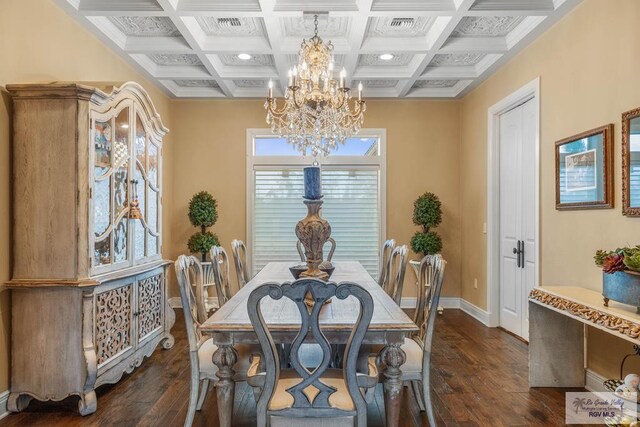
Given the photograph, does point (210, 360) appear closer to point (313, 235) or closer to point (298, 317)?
point (298, 317)

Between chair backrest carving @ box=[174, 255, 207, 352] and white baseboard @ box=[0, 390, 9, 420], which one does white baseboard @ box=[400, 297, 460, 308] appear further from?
white baseboard @ box=[0, 390, 9, 420]

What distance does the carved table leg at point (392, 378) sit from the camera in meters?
1.99

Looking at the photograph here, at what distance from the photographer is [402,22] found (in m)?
3.98

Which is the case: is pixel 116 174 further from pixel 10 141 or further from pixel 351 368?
pixel 351 368

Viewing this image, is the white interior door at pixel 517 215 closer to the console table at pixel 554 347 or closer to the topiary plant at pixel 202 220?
the console table at pixel 554 347

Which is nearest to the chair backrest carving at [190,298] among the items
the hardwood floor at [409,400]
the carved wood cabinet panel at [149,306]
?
the hardwood floor at [409,400]

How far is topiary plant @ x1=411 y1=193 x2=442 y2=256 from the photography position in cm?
538

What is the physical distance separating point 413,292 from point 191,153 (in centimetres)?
365

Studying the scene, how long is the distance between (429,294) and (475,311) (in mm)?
3202

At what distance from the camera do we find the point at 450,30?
3.76m

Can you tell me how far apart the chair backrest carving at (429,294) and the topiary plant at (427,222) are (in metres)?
2.74

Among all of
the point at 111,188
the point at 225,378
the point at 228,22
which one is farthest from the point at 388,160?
the point at 225,378

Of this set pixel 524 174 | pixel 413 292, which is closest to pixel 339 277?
pixel 524 174

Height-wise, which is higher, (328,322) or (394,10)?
(394,10)
